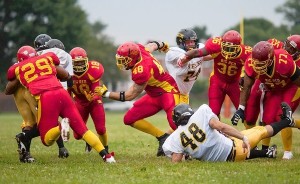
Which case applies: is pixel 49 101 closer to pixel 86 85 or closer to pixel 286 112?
pixel 86 85

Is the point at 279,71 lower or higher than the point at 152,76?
higher

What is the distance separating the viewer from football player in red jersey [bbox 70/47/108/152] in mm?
11680

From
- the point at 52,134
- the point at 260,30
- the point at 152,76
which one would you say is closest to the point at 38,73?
the point at 52,134

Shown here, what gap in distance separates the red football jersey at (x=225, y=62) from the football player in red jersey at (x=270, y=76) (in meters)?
0.94

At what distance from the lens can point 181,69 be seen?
11695mm

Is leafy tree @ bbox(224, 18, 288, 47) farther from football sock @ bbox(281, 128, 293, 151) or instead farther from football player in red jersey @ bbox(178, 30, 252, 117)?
football sock @ bbox(281, 128, 293, 151)

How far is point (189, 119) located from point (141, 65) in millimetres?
1751

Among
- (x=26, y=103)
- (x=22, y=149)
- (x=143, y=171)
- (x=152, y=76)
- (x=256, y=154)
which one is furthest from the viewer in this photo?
(x=152, y=76)

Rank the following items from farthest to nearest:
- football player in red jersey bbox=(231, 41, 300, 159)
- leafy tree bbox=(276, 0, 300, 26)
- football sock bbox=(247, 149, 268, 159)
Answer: leafy tree bbox=(276, 0, 300, 26), football player in red jersey bbox=(231, 41, 300, 159), football sock bbox=(247, 149, 268, 159)

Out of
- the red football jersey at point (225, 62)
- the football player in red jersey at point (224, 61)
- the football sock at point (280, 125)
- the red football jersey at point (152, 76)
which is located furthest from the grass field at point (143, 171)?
the red football jersey at point (225, 62)

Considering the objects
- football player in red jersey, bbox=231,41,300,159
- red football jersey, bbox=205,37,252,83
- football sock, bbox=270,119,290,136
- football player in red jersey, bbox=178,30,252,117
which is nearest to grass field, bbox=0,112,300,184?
football sock, bbox=270,119,290,136

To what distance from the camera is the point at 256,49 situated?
9.88 metres

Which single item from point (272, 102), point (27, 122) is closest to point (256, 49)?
point (272, 102)

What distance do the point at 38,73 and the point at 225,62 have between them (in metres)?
3.40
